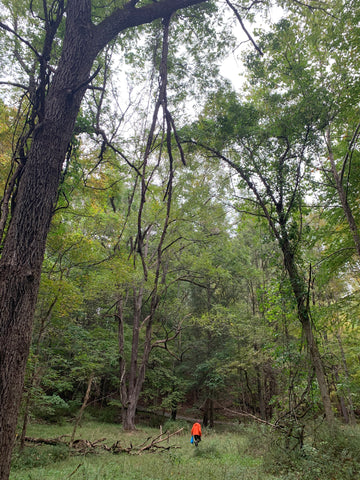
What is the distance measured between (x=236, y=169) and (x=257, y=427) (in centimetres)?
724

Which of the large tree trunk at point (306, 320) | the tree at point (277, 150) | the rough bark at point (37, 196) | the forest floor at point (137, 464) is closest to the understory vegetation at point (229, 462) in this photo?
the forest floor at point (137, 464)

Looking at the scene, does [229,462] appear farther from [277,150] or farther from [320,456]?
[277,150]

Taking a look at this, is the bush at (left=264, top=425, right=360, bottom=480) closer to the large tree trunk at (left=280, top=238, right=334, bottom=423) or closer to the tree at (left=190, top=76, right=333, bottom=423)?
the large tree trunk at (left=280, top=238, right=334, bottom=423)

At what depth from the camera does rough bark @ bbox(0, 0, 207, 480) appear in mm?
1775

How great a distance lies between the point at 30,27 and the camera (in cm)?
495

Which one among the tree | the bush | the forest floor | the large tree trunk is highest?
the tree

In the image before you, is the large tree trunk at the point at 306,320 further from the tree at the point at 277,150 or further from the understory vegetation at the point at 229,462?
the understory vegetation at the point at 229,462

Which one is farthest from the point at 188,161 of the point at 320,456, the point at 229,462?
the point at 229,462

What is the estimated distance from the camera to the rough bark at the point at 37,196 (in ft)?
5.83

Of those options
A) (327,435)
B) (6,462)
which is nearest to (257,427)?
(327,435)

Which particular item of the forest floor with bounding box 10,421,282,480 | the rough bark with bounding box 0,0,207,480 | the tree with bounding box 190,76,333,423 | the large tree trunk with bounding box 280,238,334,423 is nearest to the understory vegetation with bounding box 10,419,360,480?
the forest floor with bounding box 10,421,282,480

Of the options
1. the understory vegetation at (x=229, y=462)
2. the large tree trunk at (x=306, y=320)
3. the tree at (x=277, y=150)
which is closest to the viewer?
the understory vegetation at (x=229, y=462)

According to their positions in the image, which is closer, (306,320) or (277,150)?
(306,320)

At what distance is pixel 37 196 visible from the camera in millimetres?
2168
